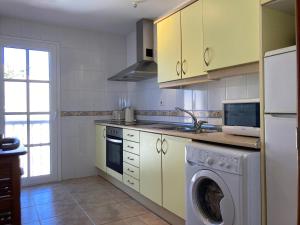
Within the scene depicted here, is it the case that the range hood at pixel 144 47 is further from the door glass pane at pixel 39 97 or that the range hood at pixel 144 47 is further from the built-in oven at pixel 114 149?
the door glass pane at pixel 39 97

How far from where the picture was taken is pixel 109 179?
3543 mm

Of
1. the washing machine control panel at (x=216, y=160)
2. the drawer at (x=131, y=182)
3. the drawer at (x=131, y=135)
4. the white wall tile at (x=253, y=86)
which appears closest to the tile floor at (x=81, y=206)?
the drawer at (x=131, y=182)

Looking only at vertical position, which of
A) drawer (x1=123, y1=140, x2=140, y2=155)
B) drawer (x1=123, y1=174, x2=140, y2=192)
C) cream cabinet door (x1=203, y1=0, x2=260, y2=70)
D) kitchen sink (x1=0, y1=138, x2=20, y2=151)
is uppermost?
cream cabinet door (x1=203, y1=0, x2=260, y2=70)

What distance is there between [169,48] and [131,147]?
1149 mm

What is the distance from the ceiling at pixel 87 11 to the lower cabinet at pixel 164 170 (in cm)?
152

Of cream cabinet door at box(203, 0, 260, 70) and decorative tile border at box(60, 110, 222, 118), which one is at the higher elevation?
cream cabinet door at box(203, 0, 260, 70)

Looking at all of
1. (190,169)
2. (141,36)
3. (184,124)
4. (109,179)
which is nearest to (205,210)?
(190,169)

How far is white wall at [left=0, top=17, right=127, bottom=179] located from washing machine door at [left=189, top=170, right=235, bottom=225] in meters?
2.39

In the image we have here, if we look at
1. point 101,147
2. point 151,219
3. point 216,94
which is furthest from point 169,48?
point 101,147

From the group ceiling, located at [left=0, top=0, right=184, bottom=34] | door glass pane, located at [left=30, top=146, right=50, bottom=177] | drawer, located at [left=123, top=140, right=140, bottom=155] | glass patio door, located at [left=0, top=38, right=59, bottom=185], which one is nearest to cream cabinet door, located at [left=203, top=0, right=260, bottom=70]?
ceiling, located at [left=0, top=0, right=184, bottom=34]

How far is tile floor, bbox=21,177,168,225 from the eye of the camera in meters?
2.32

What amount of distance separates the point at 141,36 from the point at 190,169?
2168 millimetres

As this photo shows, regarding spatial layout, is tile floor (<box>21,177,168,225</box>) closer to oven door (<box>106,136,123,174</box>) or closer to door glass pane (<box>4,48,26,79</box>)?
oven door (<box>106,136,123,174</box>)

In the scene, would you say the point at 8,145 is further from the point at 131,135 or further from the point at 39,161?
the point at 39,161
